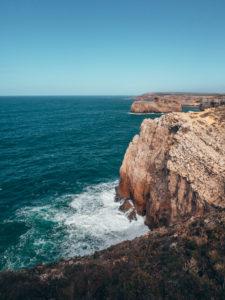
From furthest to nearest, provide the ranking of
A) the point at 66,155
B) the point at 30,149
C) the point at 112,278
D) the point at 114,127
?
1. the point at 114,127
2. the point at 30,149
3. the point at 66,155
4. the point at 112,278

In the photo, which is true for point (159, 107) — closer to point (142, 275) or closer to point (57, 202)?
point (57, 202)

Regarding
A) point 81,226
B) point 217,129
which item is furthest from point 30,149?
point 217,129

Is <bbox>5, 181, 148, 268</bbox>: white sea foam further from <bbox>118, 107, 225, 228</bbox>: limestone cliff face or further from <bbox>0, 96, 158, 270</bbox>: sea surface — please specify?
<bbox>118, 107, 225, 228</bbox>: limestone cliff face

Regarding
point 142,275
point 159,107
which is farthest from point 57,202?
point 159,107

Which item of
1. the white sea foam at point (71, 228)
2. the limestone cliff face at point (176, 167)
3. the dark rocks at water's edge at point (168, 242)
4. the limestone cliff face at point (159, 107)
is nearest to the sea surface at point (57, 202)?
the white sea foam at point (71, 228)

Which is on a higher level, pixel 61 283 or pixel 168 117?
pixel 168 117

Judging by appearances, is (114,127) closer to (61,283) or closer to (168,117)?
(168,117)
